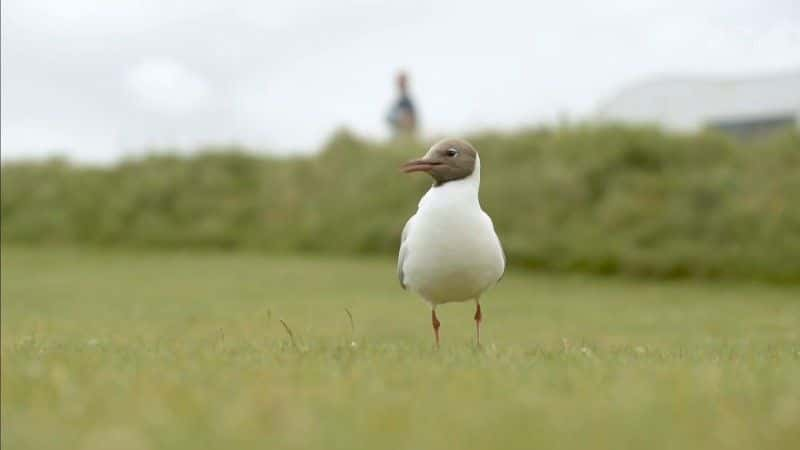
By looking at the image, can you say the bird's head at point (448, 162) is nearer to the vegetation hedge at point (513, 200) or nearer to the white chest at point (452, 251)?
the white chest at point (452, 251)

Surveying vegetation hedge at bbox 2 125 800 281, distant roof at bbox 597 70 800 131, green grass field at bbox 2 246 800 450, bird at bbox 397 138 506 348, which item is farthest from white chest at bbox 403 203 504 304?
distant roof at bbox 597 70 800 131

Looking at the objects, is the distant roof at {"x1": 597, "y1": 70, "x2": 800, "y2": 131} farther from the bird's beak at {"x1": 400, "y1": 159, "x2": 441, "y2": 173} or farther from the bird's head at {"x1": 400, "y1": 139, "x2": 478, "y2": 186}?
the bird's beak at {"x1": 400, "y1": 159, "x2": 441, "y2": 173}

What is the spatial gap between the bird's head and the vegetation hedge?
1730 centimetres

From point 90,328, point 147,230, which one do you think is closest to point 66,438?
point 90,328

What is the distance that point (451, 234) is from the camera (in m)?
7.38

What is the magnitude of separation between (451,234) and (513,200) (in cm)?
1917

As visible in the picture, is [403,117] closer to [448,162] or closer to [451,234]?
[448,162]

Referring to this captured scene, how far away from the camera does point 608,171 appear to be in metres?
26.7

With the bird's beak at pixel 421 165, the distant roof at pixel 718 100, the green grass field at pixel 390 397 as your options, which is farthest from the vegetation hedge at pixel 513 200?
the bird's beak at pixel 421 165

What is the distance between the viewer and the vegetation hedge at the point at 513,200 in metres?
24.5

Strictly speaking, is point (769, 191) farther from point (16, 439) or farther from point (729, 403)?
point (16, 439)

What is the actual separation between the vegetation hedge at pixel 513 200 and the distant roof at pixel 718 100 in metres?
13.1

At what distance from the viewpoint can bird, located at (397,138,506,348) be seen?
739 cm

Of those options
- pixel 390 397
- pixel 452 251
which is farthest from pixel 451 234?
pixel 390 397
